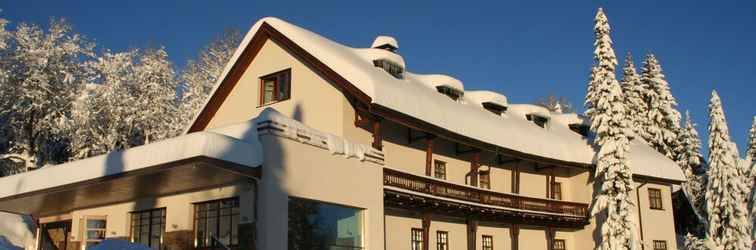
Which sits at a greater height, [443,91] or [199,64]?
[199,64]

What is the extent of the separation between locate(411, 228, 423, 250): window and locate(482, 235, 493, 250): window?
4.61 meters

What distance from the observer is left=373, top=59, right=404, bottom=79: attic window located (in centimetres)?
2839

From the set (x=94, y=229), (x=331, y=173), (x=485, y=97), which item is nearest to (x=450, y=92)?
(x=485, y=97)

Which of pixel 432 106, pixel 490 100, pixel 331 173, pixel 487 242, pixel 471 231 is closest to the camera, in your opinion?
pixel 331 173

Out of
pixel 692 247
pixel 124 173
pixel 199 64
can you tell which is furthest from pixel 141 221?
pixel 692 247

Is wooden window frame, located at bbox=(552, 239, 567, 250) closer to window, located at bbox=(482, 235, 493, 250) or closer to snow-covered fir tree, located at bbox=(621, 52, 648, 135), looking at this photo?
window, located at bbox=(482, 235, 493, 250)

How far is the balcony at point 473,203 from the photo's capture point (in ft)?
77.6

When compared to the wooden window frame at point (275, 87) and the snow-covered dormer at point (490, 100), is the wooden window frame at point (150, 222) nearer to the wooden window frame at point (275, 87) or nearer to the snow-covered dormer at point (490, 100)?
the wooden window frame at point (275, 87)

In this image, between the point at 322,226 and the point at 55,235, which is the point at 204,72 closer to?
the point at 55,235

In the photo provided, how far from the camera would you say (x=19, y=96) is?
37781 mm

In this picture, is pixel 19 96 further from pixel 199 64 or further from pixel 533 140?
pixel 533 140

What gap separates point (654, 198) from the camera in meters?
38.2

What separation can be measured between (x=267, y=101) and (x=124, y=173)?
9129 millimetres

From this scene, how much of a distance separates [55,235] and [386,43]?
51.1ft
